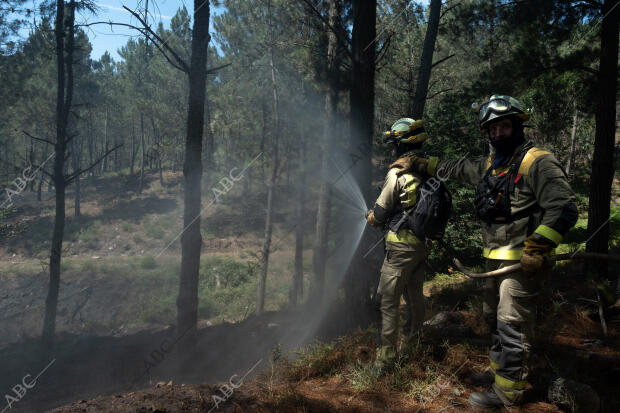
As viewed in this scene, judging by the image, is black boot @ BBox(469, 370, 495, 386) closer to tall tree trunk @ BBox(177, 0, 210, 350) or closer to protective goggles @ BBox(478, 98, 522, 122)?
protective goggles @ BBox(478, 98, 522, 122)

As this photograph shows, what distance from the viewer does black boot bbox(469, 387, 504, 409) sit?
2879mm

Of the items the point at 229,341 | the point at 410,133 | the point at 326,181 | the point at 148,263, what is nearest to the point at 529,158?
the point at 410,133

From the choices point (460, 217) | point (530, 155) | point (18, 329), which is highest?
point (530, 155)

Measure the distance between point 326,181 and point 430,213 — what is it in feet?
24.0

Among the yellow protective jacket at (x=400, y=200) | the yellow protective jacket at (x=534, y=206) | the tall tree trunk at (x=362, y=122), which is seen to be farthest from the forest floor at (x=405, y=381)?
the yellow protective jacket at (x=534, y=206)

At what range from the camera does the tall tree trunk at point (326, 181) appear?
10.6m

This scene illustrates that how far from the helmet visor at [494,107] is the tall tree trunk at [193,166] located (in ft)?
18.3

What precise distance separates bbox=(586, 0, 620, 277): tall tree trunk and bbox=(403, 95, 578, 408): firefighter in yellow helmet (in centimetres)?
468

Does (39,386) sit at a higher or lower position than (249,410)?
lower

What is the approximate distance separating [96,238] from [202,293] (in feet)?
44.8

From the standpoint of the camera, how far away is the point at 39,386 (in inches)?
378

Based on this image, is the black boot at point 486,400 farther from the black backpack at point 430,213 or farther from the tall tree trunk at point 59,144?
the tall tree trunk at point 59,144

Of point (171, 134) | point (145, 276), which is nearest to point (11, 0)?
point (145, 276)

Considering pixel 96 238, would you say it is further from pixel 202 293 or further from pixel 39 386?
pixel 39 386
